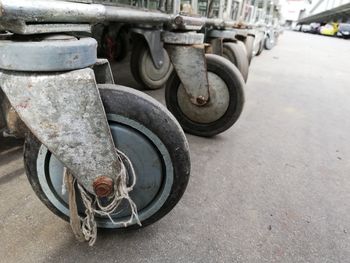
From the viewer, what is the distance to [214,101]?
142 cm

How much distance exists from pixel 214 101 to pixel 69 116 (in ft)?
3.03

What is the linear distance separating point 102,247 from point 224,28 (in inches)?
78.8

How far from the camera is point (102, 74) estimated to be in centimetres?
77

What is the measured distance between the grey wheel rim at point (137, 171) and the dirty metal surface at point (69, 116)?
5cm

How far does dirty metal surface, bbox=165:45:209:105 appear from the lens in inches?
50.8

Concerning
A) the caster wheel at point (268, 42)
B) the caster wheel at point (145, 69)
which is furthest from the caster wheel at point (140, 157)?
the caster wheel at point (268, 42)

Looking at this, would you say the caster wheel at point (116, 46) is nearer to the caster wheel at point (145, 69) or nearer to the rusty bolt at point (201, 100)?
the caster wheel at point (145, 69)

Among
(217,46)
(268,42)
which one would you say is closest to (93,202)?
(217,46)

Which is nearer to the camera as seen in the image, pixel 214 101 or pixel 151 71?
pixel 214 101

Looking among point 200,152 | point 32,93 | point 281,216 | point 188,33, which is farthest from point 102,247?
point 188,33

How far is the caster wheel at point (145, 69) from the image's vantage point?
2.05 m

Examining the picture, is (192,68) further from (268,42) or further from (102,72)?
(268,42)

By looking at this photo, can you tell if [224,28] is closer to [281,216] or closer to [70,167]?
[281,216]

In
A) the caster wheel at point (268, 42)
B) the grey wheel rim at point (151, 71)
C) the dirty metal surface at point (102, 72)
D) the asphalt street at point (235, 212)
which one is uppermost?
the dirty metal surface at point (102, 72)
